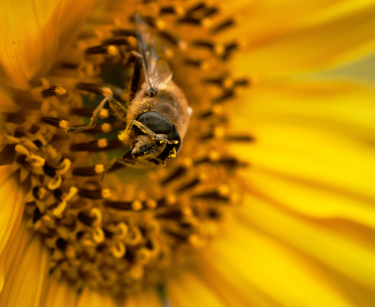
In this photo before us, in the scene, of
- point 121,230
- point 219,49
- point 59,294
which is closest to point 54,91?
point 121,230

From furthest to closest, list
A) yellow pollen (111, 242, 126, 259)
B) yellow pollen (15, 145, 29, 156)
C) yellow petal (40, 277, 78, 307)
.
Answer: yellow pollen (111, 242, 126, 259) < yellow petal (40, 277, 78, 307) < yellow pollen (15, 145, 29, 156)

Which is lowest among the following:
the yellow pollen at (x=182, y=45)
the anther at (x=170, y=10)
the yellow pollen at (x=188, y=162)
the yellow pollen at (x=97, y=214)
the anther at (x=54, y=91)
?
the yellow pollen at (x=97, y=214)

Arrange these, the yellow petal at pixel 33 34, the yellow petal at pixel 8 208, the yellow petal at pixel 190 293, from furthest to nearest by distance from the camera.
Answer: the yellow petal at pixel 190 293 → the yellow petal at pixel 8 208 → the yellow petal at pixel 33 34

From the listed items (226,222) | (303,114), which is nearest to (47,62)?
(226,222)

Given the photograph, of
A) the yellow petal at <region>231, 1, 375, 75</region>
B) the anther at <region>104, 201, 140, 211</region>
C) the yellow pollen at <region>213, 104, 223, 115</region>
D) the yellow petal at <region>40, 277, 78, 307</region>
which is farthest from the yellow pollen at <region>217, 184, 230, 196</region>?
the yellow petal at <region>40, 277, 78, 307</region>

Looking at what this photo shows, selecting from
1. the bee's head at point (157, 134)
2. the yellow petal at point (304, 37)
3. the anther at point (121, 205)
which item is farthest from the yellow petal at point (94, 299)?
the yellow petal at point (304, 37)

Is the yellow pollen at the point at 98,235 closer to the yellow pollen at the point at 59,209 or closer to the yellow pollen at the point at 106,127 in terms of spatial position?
the yellow pollen at the point at 59,209

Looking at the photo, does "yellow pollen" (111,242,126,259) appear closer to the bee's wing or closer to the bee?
the bee
